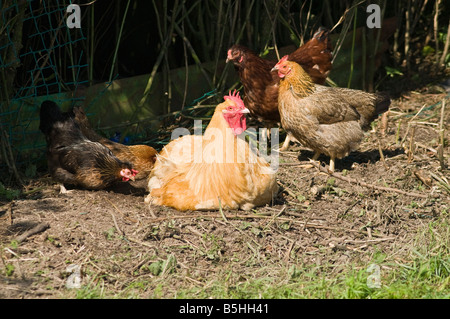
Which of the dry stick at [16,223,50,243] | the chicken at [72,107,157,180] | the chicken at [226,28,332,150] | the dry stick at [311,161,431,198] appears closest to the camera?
the dry stick at [16,223,50,243]

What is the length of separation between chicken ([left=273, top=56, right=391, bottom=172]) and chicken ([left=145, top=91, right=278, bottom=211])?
3.35ft

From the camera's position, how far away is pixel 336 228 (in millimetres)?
4340

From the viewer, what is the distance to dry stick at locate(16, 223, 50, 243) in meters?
3.91

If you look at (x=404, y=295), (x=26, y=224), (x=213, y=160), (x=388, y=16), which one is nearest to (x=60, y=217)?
(x=26, y=224)

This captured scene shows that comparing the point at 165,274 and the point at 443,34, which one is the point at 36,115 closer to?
the point at 165,274

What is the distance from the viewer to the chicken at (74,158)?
4988mm

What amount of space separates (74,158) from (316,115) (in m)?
2.37

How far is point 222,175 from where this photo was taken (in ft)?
14.3

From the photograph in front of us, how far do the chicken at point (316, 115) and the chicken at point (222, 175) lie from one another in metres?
1.02
